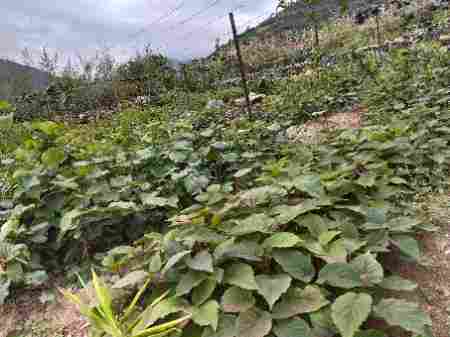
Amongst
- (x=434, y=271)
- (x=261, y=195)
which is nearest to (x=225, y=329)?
(x=261, y=195)

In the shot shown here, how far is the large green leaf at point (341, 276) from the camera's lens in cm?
123

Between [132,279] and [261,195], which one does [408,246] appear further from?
[132,279]

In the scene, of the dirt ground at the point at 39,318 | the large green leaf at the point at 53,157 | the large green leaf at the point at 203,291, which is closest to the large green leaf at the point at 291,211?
the large green leaf at the point at 203,291

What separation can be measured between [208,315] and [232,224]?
48 cm

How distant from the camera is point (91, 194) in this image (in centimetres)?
220

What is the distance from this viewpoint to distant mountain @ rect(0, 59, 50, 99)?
10.5 m

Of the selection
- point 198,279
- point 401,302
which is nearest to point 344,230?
point 401,302

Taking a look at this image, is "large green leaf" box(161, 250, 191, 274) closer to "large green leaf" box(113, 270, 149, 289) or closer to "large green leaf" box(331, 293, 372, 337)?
"large green leaf" box(113, 270, 149, 289)

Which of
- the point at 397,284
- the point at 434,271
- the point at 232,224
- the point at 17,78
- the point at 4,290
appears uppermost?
the point at 17,78

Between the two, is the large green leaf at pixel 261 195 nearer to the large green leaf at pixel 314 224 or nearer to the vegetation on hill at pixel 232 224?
the vegetation on hill at pixel 232 224

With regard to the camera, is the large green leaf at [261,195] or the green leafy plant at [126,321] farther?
the large green leaf at [261,195]

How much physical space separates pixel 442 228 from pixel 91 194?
6.39ft

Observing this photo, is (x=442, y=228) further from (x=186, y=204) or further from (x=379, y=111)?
(x=379, y=111)

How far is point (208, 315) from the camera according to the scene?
124 cm
